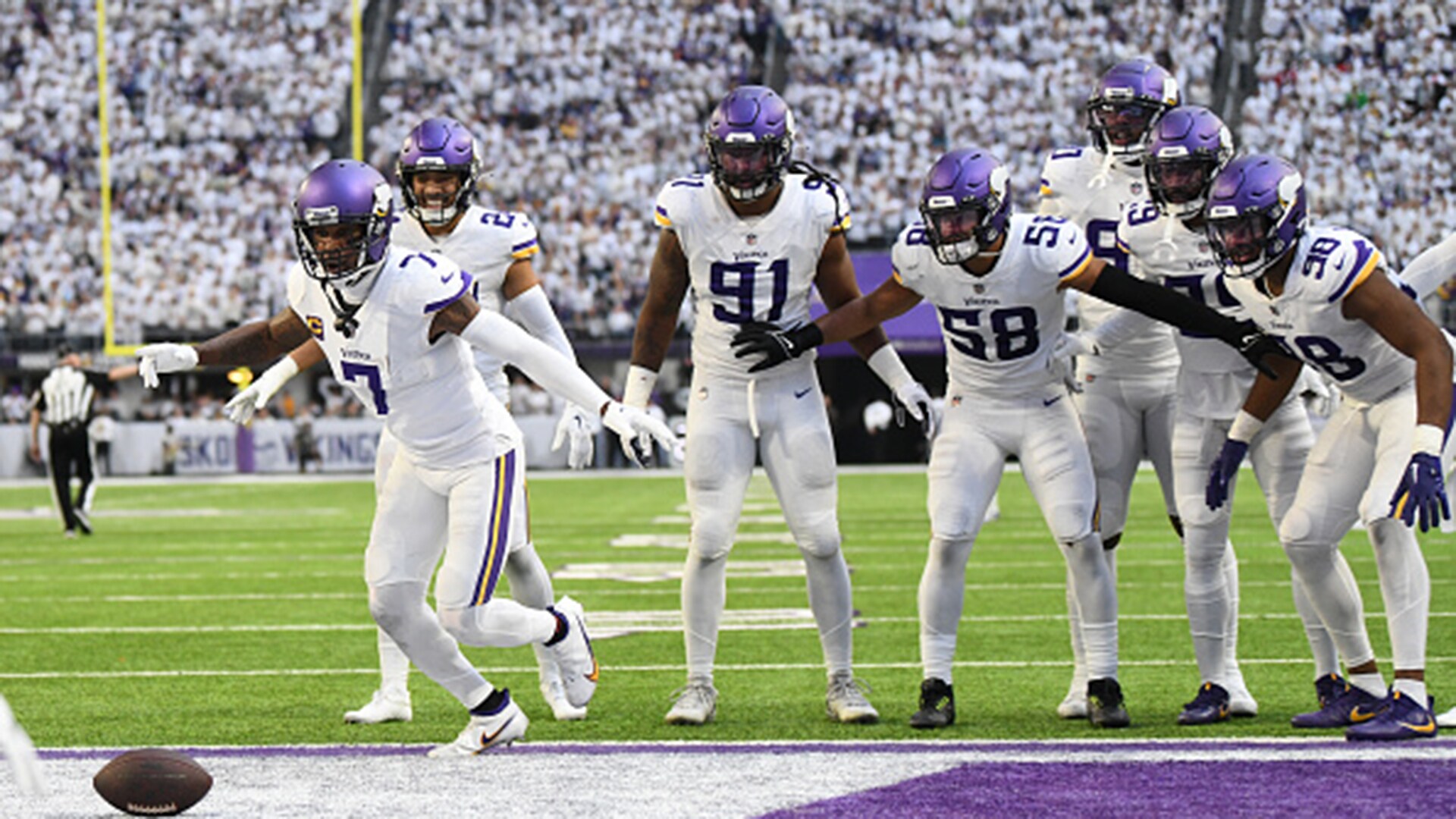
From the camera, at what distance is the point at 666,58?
2617 cm

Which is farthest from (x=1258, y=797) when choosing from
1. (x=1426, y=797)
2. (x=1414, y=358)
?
(x=1414, y=358)

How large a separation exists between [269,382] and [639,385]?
1.16 m

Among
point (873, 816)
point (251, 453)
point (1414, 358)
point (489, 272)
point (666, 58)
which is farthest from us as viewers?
point (666, 58)

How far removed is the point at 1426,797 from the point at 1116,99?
2544 mm

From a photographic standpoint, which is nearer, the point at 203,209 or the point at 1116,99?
the point at 1116,99

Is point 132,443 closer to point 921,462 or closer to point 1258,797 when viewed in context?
point 921,462

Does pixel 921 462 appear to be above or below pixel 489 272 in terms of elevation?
below

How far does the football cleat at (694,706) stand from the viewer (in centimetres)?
559

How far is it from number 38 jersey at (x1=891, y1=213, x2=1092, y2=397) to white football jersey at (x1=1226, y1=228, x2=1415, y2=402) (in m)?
0.49

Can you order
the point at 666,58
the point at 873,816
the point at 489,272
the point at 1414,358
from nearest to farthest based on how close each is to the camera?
the point at 873,816 < the point at 1414,358 < the point at 489,272 < the point at 666,58

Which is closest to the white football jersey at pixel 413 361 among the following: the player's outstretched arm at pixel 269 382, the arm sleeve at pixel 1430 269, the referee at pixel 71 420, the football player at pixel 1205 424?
the player's outstretched arm at pixel 269 382

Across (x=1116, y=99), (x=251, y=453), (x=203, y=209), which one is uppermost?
(x=1116, y=99)

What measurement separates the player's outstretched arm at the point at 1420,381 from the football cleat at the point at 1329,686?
0.73 meters

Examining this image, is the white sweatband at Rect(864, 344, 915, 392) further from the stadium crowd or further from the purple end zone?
the stadium crowd
